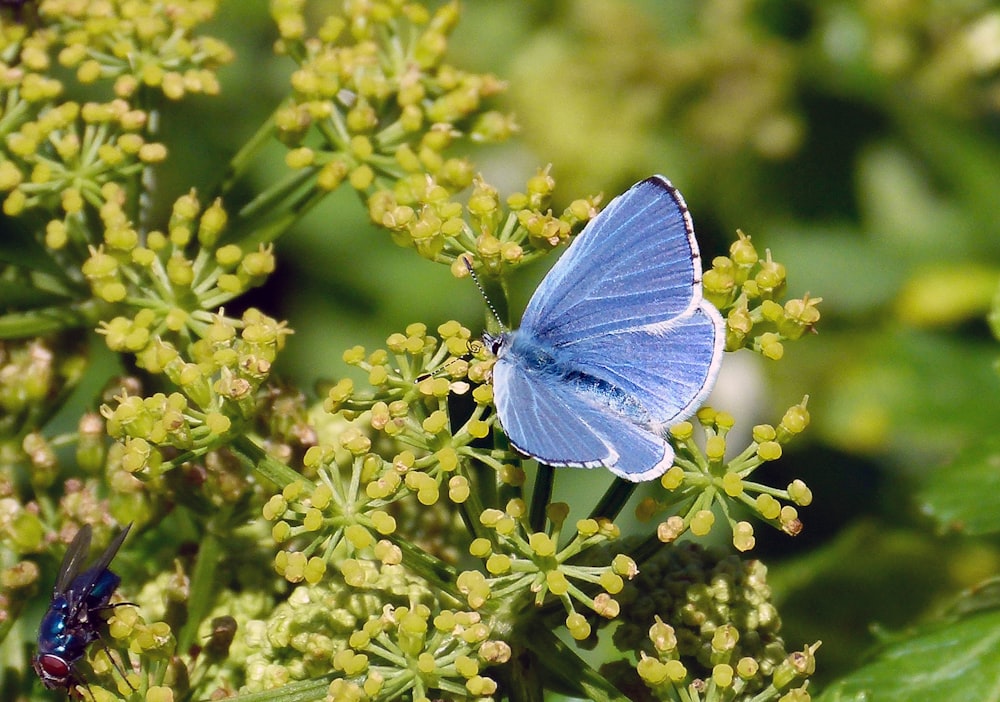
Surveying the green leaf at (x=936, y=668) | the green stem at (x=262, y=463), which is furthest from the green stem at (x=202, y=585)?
the green leaf at (x=936, y=668)

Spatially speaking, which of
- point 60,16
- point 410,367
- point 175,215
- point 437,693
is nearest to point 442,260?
point 410,367

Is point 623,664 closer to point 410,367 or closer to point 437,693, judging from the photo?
point 437,693

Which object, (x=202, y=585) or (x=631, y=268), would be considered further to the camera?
(x=202, y=585)

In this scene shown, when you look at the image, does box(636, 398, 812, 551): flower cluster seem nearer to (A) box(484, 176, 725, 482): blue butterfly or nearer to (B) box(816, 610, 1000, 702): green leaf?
(A) box(484, 176, 725, 482): blue butterfly

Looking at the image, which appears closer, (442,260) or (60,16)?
(442,260)

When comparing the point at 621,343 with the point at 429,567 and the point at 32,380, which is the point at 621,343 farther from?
the point at 32,380

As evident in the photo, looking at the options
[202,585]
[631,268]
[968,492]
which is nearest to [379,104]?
[631,268]
